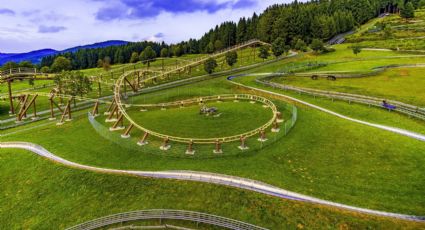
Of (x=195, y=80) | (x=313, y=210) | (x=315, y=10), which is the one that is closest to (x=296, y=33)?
(x=315, y=10)

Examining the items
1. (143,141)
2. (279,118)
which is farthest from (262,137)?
(143,141)

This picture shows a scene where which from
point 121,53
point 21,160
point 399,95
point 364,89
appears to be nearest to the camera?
point 21,160

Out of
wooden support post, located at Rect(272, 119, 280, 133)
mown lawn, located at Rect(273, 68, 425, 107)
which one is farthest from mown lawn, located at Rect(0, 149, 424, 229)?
mown lawn, located at Rect(273, 68, 425, 107)

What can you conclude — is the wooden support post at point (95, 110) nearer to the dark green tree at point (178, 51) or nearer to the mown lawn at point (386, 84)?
the mown lawn at point (386, 84)

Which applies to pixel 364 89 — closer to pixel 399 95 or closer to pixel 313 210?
pixel 399 95

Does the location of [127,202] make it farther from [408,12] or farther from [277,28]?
[408,12]

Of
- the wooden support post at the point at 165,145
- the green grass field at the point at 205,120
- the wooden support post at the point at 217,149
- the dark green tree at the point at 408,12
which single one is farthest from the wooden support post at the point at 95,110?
the dark green tree at the point at 408,12
